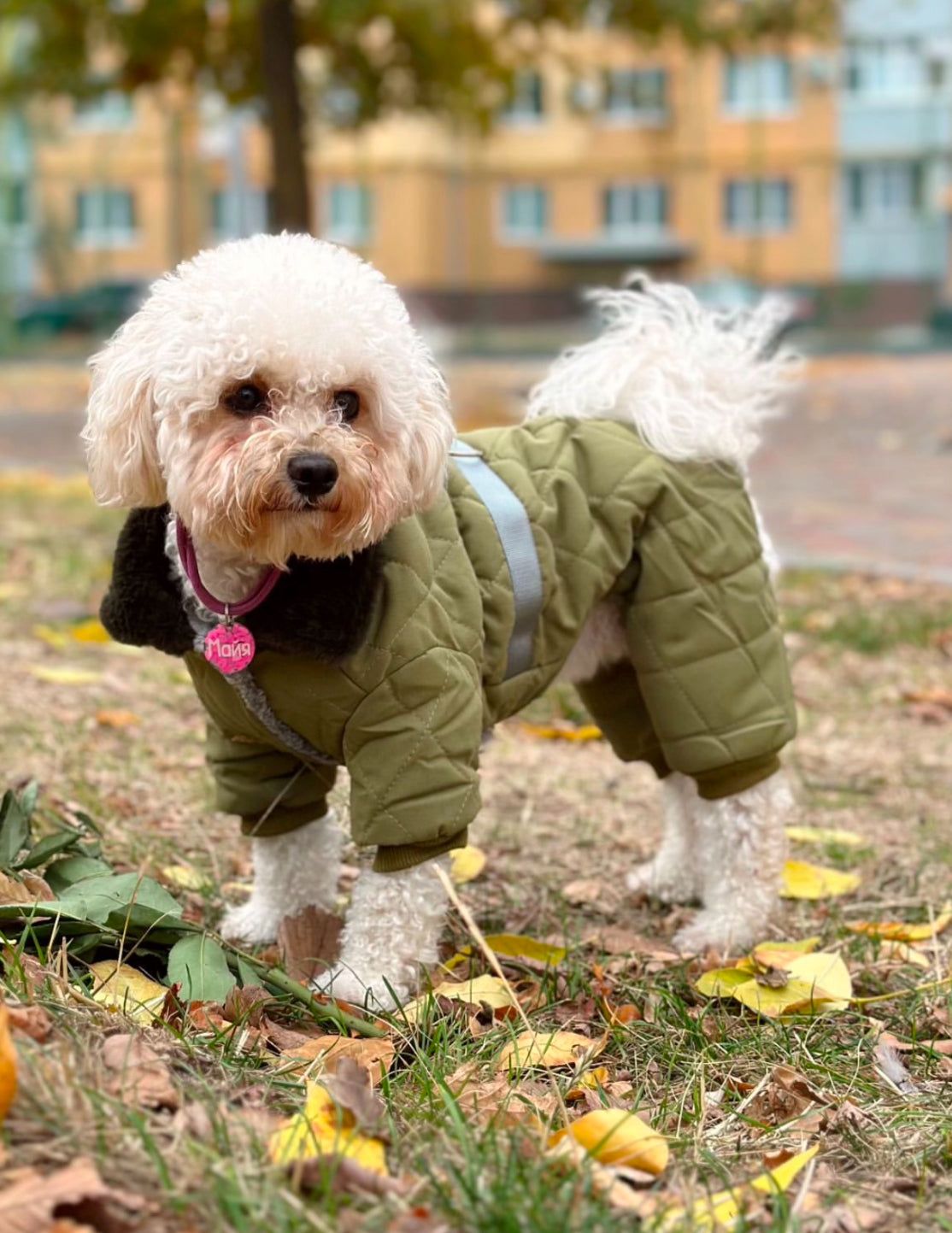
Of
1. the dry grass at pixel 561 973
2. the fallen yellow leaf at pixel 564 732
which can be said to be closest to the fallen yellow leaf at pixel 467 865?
the dry grass at pixel 561 973

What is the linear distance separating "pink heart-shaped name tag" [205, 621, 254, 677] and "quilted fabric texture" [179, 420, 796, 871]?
2.3 inches

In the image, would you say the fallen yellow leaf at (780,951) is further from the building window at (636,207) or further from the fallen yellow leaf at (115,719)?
the building window at (636,207)

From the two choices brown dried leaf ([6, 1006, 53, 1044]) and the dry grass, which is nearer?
the dry grass

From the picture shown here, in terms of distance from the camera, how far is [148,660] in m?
5.62

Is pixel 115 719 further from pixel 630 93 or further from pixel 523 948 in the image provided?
pixel 630 93

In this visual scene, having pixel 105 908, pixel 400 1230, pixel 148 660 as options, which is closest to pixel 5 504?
pixel 148 660

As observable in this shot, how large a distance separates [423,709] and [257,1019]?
0.63 metres

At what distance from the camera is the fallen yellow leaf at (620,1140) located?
2.26 m

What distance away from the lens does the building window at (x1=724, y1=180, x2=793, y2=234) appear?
41406 mm

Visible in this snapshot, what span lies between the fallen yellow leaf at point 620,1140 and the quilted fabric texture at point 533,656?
2.70 ft

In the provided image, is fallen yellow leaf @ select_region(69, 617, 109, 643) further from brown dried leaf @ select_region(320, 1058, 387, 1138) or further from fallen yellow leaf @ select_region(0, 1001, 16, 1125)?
fallen yellow leaf @ select_region(0, 1001, 16, 1125)

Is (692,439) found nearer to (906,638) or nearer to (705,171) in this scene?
(906,638)

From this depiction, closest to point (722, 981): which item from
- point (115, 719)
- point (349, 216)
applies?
point (115, 719)

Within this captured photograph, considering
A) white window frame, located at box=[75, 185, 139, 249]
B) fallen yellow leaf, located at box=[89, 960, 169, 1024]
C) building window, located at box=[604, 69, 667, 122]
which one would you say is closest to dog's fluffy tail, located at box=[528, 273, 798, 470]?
fallen yellow leaf, located at box=[89, 960, 169, 1024]
